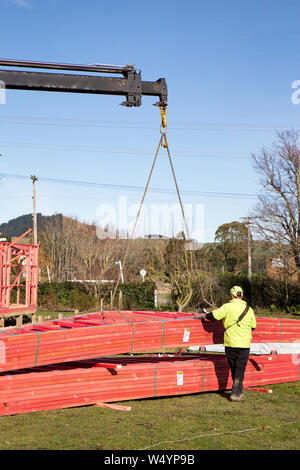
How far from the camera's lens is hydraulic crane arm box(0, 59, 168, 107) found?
853 cm

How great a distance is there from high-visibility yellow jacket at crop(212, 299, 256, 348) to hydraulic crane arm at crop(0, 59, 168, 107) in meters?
3.91

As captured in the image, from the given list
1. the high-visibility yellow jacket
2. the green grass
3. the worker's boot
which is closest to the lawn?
the green grass

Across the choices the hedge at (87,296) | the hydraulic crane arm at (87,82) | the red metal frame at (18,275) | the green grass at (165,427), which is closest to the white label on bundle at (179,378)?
the green grass at (165,427)

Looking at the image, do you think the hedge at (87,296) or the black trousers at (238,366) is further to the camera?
the hedge at (87,296)

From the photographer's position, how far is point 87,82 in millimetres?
8859

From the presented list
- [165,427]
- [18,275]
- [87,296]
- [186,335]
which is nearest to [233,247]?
[87,296]

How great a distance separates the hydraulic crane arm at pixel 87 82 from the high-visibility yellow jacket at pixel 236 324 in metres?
3.91

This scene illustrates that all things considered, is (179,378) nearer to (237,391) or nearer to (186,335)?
(186,335)

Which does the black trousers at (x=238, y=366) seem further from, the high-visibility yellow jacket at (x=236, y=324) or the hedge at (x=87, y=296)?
the hedge at (x=87, y=296)

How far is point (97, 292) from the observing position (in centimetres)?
3058

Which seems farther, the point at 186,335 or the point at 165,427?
the point at 186,335

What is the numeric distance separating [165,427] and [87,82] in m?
5.94

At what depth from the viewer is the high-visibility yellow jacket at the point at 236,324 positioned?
7727 mm
